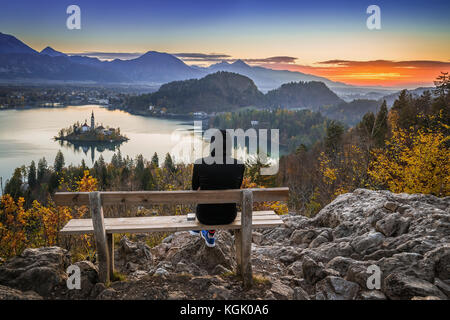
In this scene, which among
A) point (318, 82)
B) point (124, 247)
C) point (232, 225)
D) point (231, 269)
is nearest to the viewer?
point (232, 225)

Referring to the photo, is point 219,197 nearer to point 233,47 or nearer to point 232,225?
point 232,225

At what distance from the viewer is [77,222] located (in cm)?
371

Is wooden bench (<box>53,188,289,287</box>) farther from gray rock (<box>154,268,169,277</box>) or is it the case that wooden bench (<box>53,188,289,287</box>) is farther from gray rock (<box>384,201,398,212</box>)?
gray rock (<box>384,201,398,212</box>)

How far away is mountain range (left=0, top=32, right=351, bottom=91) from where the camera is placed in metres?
109

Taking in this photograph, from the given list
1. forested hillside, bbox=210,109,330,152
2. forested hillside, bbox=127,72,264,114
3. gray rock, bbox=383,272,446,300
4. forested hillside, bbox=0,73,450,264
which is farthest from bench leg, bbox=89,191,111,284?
forested hillside, bbox=127,72,264,114

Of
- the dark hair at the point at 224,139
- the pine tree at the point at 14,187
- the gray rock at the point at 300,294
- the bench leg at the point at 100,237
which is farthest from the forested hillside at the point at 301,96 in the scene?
the bench leg at the point at 100,237

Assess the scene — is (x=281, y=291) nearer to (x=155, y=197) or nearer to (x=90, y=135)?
(x=155, y=197)

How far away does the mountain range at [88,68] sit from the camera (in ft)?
358

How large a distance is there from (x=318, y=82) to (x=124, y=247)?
→ 167 metres

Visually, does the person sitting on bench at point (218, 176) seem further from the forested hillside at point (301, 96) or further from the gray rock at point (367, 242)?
the forested hillside at point (301, 96)

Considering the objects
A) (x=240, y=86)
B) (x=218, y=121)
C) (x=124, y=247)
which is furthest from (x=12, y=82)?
(x=124, y=247)

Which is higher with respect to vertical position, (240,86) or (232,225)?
(240,86)

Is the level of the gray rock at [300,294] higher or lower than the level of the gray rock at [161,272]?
lower

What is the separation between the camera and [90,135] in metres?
89.2
